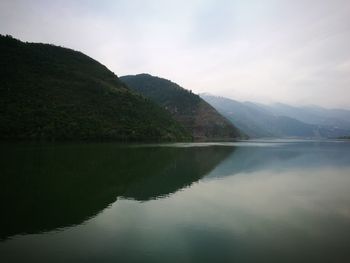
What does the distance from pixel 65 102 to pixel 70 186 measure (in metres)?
79.3

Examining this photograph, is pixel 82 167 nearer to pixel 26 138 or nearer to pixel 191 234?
pixel 191 234

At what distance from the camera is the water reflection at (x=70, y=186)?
711 inches

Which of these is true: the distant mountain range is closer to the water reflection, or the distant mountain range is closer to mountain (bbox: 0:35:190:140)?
mountain (bbox: 0:35:190:140)

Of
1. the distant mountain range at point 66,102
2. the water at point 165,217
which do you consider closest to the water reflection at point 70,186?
the water at point 165,217

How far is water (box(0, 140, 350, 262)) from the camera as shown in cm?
1361

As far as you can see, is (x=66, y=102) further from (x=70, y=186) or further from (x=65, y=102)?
(x=70, y=186)

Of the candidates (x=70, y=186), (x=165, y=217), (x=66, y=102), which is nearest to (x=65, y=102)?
(x=66, y=102)

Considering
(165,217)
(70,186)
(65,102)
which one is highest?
(65,102)

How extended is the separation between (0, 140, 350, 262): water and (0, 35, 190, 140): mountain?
175ft

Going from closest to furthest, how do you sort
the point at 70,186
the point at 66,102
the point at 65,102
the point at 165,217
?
the point at 165,217 < the point at 70,186 < the point at 65,102 < the point at 66,102

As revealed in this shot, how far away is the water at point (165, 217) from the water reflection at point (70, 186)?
77 mm

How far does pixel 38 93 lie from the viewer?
317 feet

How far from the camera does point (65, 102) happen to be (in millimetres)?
100062

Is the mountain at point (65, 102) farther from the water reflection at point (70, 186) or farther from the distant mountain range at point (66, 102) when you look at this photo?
the water reflection at point (70, 186)
